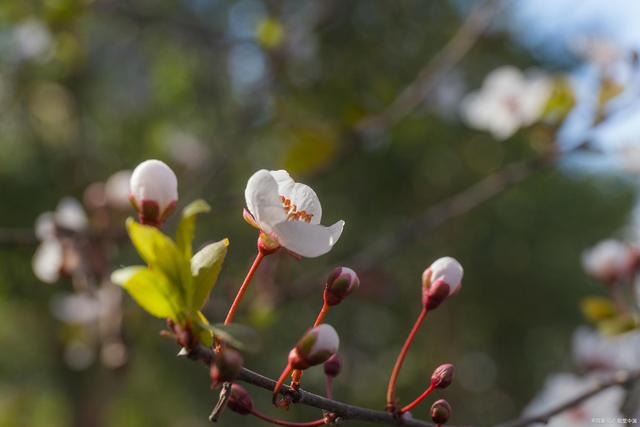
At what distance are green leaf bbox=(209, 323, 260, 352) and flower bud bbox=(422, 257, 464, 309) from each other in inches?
8.5

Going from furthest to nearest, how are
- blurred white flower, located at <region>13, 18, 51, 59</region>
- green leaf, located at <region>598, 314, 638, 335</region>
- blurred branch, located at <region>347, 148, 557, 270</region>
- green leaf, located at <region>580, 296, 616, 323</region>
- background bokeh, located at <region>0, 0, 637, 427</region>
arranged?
background bokeh, located at <region>0, 0, 637, 427</region> → blurred white flower, located at <region>13, 18, 51, 59</region> → blurred branch, located at <region>347, 148, 557, 270</region> → green leaf, located at <region>580, 296, 616, 323</region> → green leaf, located at <region>598, 314, 638, 335</region>

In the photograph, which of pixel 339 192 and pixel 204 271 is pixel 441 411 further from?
pixel 339 192

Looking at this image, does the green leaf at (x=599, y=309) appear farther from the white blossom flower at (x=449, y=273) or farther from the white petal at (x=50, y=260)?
the white petal at (x=50, y=260)

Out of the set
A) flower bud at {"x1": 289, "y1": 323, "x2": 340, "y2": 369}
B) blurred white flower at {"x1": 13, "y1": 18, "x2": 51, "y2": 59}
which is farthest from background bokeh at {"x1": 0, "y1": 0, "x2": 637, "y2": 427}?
flower bud at {"x1": 289, "y1": 323, "x2": 340, "y2": 369}

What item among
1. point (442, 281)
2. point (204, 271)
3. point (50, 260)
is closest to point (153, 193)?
A: point (204, 271)

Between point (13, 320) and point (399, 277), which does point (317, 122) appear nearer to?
point (399, 277)

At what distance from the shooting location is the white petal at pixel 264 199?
0.47 meters

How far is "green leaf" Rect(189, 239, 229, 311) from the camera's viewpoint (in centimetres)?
42

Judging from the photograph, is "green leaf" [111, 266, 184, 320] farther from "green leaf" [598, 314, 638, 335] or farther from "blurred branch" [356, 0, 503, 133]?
"blurred branch" [356, 0, 503, 133]

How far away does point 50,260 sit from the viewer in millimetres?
993

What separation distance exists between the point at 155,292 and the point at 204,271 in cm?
3

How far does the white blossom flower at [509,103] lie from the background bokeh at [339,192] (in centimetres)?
71

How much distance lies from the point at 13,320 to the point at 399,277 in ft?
11.0

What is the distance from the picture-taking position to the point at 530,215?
4.50 m
